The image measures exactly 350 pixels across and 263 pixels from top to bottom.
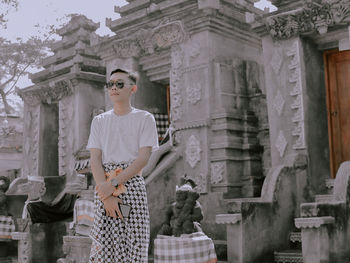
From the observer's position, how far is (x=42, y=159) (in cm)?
1541

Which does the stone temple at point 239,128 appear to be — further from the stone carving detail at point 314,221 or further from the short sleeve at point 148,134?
the short sleeve at point 148,134

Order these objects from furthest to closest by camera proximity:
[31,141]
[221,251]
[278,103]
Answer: [31,141]
[278,103]
[221,251]

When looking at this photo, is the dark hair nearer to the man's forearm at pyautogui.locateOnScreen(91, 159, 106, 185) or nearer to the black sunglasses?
the black sunglasses

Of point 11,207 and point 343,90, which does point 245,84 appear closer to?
point 343,90

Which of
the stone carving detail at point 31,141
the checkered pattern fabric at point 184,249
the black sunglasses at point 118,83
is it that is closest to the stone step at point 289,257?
the checkered pattern fabric at point 184,249

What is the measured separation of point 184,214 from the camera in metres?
6.50

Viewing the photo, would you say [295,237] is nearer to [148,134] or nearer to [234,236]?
[234,236]

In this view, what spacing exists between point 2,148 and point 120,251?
18951 mm

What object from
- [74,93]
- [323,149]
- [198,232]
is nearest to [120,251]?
[198,232]

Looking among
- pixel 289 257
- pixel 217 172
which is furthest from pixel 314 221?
pixel 217 172

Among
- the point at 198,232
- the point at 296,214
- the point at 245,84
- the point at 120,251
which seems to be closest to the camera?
the point at 120,251

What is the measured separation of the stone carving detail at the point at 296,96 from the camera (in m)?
8.84

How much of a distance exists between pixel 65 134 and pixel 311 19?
8598 millimetres

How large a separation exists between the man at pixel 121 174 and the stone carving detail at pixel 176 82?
269 inches
